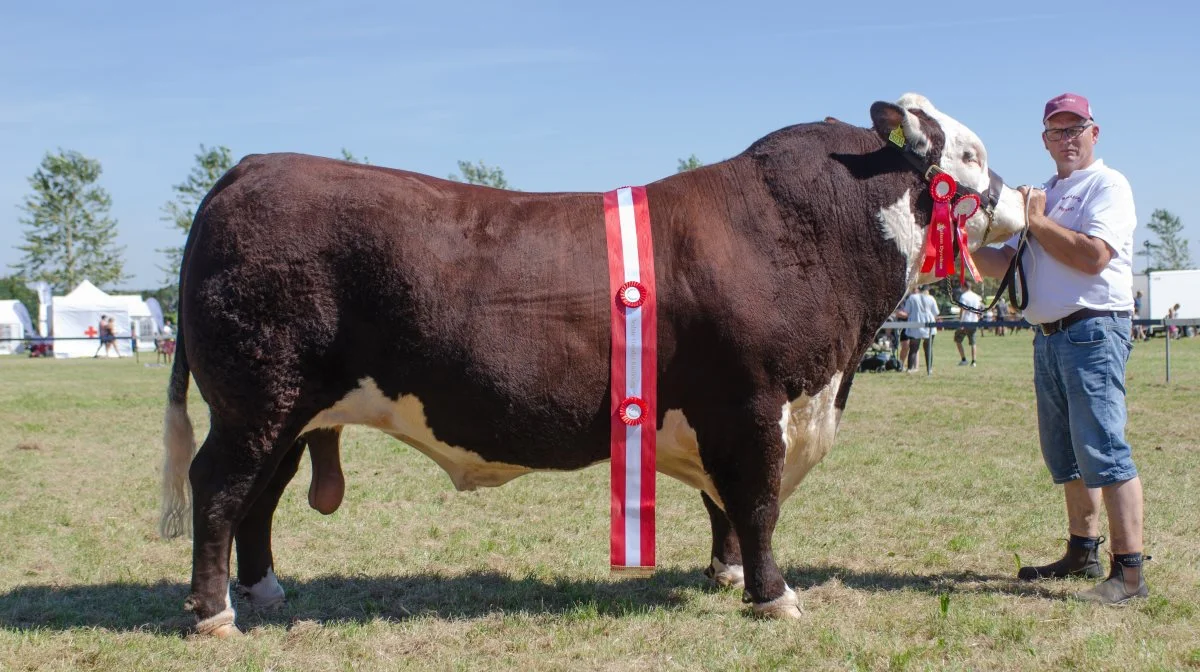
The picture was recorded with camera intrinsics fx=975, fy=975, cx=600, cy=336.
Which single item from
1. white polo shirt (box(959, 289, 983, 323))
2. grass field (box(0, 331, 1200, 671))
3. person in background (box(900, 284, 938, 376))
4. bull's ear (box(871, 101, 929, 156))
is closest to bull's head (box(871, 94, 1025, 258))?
bull's ear (box(871, 101, 929, 156))

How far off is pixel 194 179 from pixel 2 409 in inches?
1585

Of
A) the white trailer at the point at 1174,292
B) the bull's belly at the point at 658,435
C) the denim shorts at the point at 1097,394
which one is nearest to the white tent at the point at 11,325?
the bull's belly at the point at 658,435

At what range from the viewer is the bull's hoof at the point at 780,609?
4105 mm

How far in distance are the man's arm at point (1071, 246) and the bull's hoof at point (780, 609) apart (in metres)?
1.90

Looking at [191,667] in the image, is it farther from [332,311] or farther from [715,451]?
[715,451]

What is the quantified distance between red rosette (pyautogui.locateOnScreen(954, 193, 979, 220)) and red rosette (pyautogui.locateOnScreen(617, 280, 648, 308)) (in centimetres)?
145

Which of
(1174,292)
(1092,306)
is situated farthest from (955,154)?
(1174,292)

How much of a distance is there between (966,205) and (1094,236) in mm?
545

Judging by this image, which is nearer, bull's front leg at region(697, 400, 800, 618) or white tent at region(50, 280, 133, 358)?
bull's front leg at region(697, 400, 800, 618)

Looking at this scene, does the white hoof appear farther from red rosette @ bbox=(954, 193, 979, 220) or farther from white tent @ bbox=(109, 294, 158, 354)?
white tent @ bbox=(109, 294, 158, 354)

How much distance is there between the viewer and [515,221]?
4074mm

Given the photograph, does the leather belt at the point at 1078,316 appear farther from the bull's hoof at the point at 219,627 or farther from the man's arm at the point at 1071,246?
the bull's hoof at the point at 219,627

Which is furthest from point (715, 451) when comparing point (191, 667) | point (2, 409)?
point (2, 409)

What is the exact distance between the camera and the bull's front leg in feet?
13.1
